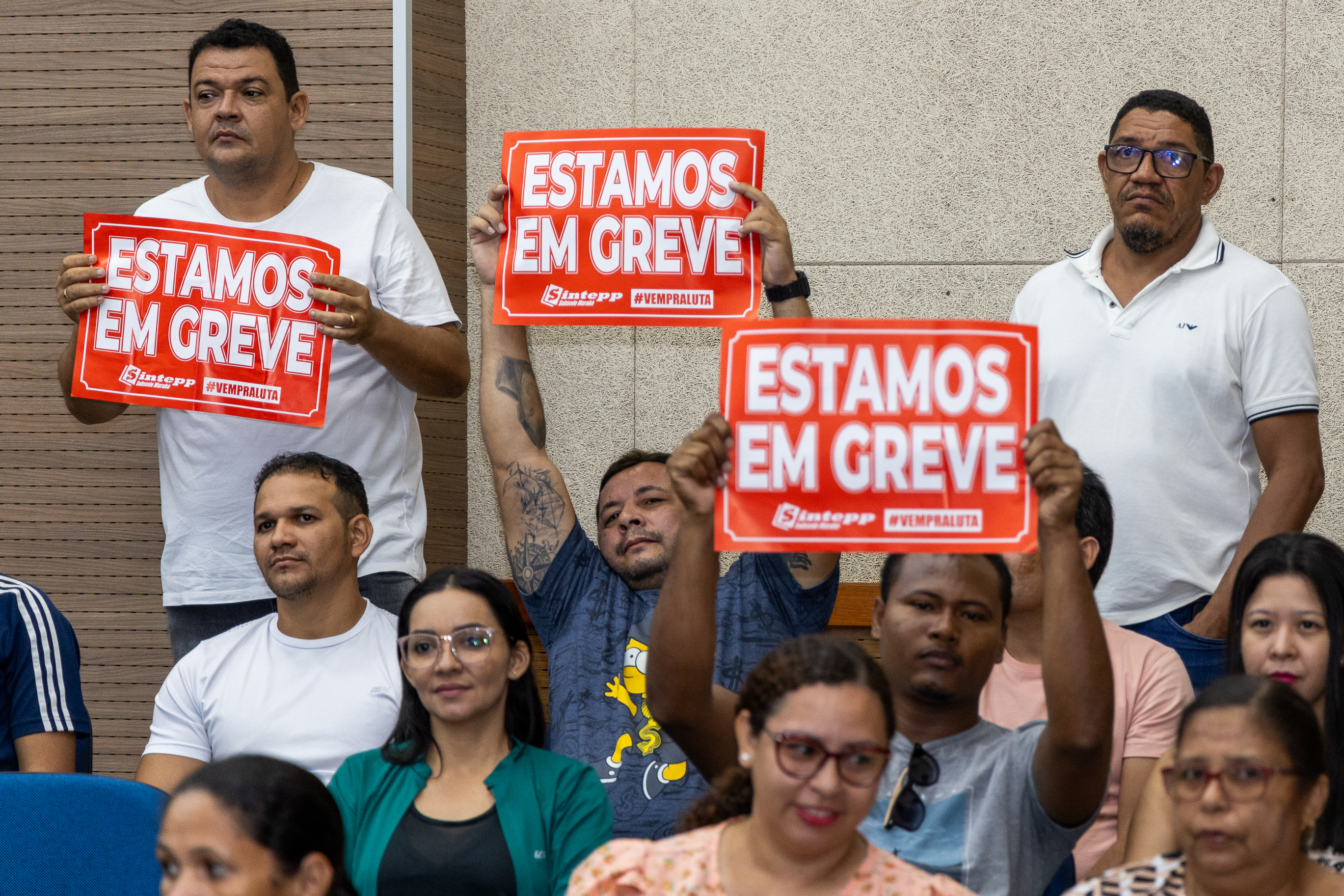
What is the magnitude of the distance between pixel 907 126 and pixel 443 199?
1516 mm

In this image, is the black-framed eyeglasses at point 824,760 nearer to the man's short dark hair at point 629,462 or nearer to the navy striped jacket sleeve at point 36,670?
the man's short dark hair at point 629,462

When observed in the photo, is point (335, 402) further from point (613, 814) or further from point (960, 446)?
point (960, 446)

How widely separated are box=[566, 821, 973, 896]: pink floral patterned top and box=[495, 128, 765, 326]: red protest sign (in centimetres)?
128

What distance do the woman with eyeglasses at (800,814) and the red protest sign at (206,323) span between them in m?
1.52

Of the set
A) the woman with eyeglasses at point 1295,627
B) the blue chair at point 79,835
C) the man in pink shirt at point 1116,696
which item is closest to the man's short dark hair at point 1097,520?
the man in pink shirt at point 1116,696

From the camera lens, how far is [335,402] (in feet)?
11.4

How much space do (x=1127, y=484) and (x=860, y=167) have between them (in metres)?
1.86

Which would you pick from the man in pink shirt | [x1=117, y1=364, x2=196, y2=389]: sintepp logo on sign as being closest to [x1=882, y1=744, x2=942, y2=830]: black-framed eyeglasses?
the man in pink shirt

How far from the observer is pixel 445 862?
103 inches

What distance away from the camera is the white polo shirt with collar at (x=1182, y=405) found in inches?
131

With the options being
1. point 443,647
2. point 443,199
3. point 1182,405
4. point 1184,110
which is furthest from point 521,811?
point 443,199

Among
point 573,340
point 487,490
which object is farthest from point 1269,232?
point 487,490

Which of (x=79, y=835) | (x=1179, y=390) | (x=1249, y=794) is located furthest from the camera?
(x=1179, y=390)

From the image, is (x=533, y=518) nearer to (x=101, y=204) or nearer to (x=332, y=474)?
(x=332, y=474)
